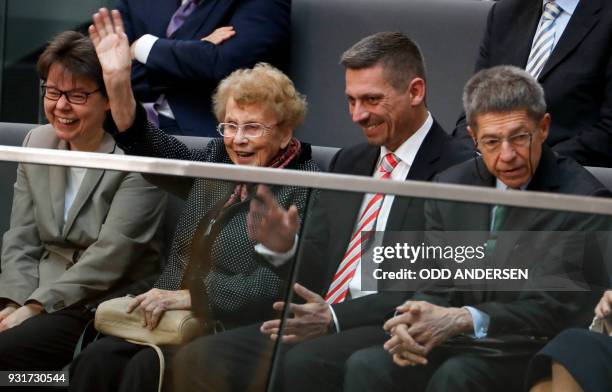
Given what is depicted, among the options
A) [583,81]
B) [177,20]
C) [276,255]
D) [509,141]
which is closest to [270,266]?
[276,255]

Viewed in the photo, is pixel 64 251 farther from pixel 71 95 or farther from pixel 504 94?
pixel 71 95

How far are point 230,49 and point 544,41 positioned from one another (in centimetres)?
120

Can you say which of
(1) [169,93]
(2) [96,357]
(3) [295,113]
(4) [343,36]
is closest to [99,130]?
(3) [295,113]

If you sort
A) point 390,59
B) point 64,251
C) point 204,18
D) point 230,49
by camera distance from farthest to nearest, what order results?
point 204,18, point 230,49, point 390,59, point 64,251

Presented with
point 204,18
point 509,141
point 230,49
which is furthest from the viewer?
point 204,18

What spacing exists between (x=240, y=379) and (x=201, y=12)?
270cm

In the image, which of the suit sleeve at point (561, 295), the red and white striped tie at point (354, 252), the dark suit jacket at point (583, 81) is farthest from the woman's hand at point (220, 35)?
the suit sleeve at point (561, 295)

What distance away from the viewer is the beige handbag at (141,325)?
2273mm

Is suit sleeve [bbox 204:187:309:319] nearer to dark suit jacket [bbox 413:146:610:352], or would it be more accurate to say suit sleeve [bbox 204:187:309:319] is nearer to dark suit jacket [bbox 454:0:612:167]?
dark suit jacket [bbox 413:146:610:352]

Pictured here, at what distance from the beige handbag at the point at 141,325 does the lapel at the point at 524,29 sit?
2.19m

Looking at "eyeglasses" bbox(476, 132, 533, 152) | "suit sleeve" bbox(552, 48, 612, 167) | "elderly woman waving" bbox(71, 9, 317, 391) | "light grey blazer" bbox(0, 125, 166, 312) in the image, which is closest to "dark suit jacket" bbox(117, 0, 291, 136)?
"suit sleeve" bbox(552, 48, 612, 167)

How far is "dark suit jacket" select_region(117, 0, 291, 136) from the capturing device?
4566mm

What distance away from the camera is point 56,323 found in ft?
7.68

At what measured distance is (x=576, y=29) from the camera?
3988 mm
